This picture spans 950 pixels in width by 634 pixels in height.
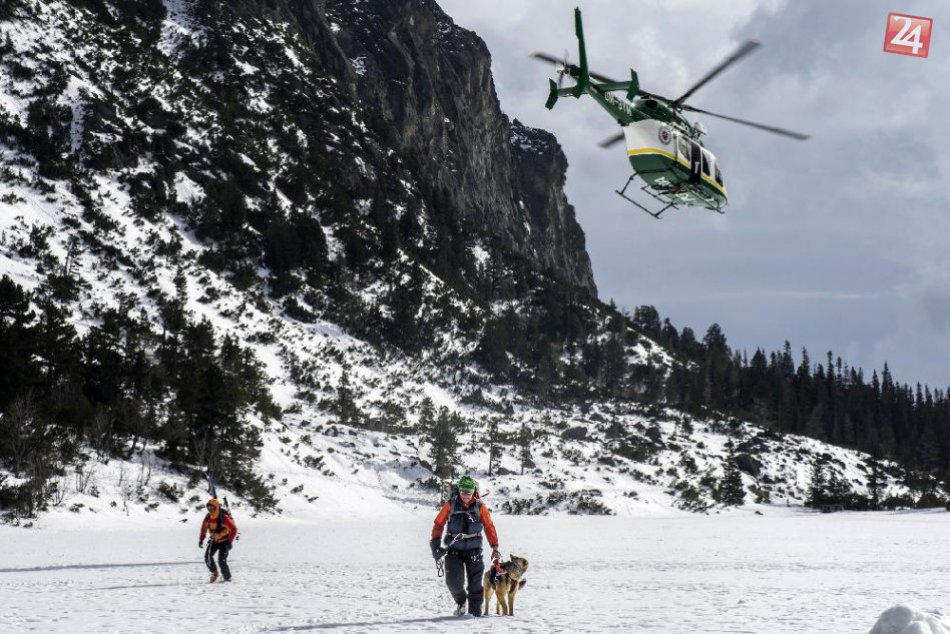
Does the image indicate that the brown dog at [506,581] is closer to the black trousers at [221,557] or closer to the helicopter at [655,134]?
the black trousers at [221,557]

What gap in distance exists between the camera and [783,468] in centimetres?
7731

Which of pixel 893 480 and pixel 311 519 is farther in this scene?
pixel 893 480

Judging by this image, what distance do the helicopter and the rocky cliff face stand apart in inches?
3828

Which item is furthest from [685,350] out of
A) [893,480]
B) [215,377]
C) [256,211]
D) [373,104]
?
[215,377]

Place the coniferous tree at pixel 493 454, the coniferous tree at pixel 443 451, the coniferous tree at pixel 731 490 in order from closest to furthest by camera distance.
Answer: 1. the coniferous tree at pixel 443 451
2. the coniferous tree at pixel 493 454
3. the coniferous tree at pixel 731 490

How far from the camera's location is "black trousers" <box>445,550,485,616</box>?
33.6 ft

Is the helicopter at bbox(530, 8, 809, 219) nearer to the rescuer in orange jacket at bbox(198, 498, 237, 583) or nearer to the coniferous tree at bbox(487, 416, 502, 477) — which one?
the rescuer in orange jacket at bbox(198, 498, 237, 583)

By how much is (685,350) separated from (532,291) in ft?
121

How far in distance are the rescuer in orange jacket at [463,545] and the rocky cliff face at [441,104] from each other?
108 metres

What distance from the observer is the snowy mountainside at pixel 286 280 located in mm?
50062

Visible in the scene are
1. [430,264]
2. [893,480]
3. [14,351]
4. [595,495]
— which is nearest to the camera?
[14,351]

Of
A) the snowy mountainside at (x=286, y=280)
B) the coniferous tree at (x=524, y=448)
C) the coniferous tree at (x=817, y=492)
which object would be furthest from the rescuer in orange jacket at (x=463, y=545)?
the coniferous tree at (x=817, y=492)

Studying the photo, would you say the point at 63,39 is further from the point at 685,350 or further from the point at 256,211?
the point at 685,350

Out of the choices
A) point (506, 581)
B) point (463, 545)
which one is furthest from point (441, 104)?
point (506, 581)
